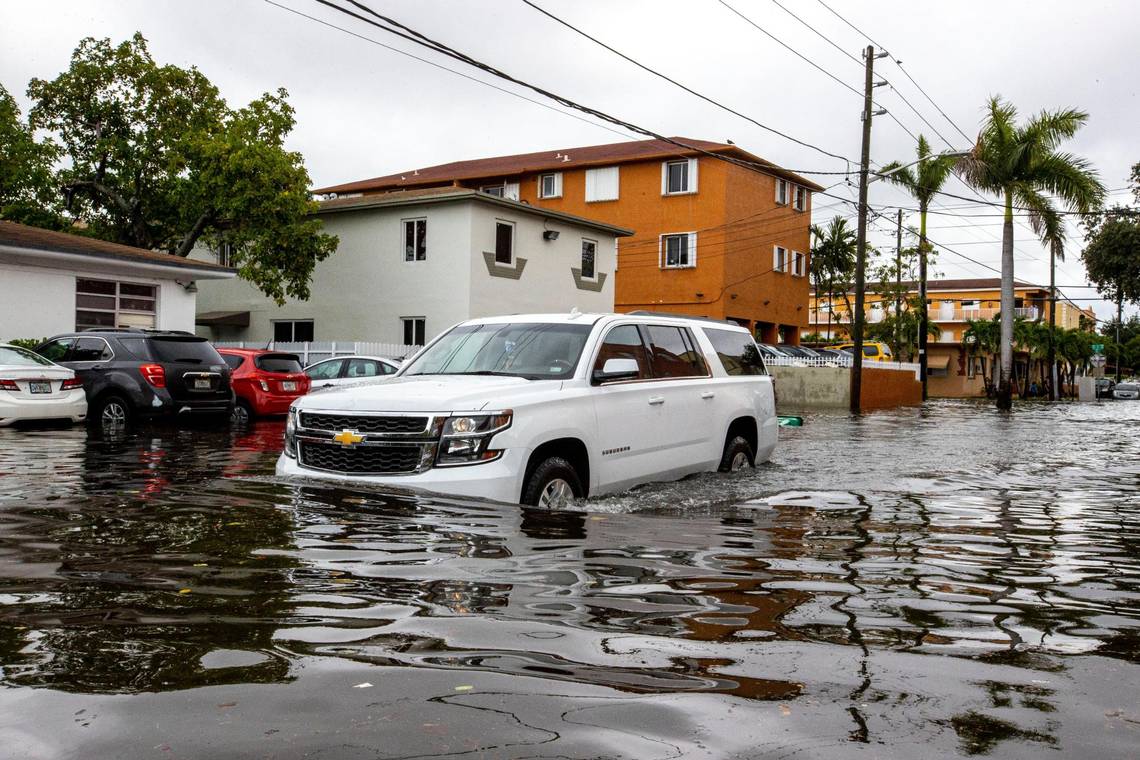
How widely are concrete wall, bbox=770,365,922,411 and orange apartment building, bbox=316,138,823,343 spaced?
6693mm

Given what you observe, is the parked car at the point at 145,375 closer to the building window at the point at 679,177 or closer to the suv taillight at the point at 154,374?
the suv taillight at the point at 154,374

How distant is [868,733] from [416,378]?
221 inches

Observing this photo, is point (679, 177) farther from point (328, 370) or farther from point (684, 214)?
point (328, 370)

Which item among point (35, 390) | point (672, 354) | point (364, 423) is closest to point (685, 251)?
point (35, 390)

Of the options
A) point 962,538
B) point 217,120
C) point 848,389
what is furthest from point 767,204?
point 962,538

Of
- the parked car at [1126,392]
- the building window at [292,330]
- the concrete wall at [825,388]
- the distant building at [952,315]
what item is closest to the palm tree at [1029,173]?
the concrete wall at [825,388]

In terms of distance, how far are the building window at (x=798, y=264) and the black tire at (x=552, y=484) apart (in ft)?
133

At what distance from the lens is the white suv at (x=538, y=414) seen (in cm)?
698

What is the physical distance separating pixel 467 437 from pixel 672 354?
295 cm

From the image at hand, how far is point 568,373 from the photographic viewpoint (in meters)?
7.95

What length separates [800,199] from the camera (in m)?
47.4

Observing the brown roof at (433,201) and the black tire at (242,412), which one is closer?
the black tire at (242,412)

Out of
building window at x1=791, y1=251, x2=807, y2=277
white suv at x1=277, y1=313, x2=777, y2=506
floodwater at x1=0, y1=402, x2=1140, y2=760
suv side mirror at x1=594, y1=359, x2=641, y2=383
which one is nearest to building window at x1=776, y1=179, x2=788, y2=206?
building window at x1=791, y1=251, x2=807, y2=277

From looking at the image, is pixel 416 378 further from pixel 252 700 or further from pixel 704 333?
pixel 252 700
